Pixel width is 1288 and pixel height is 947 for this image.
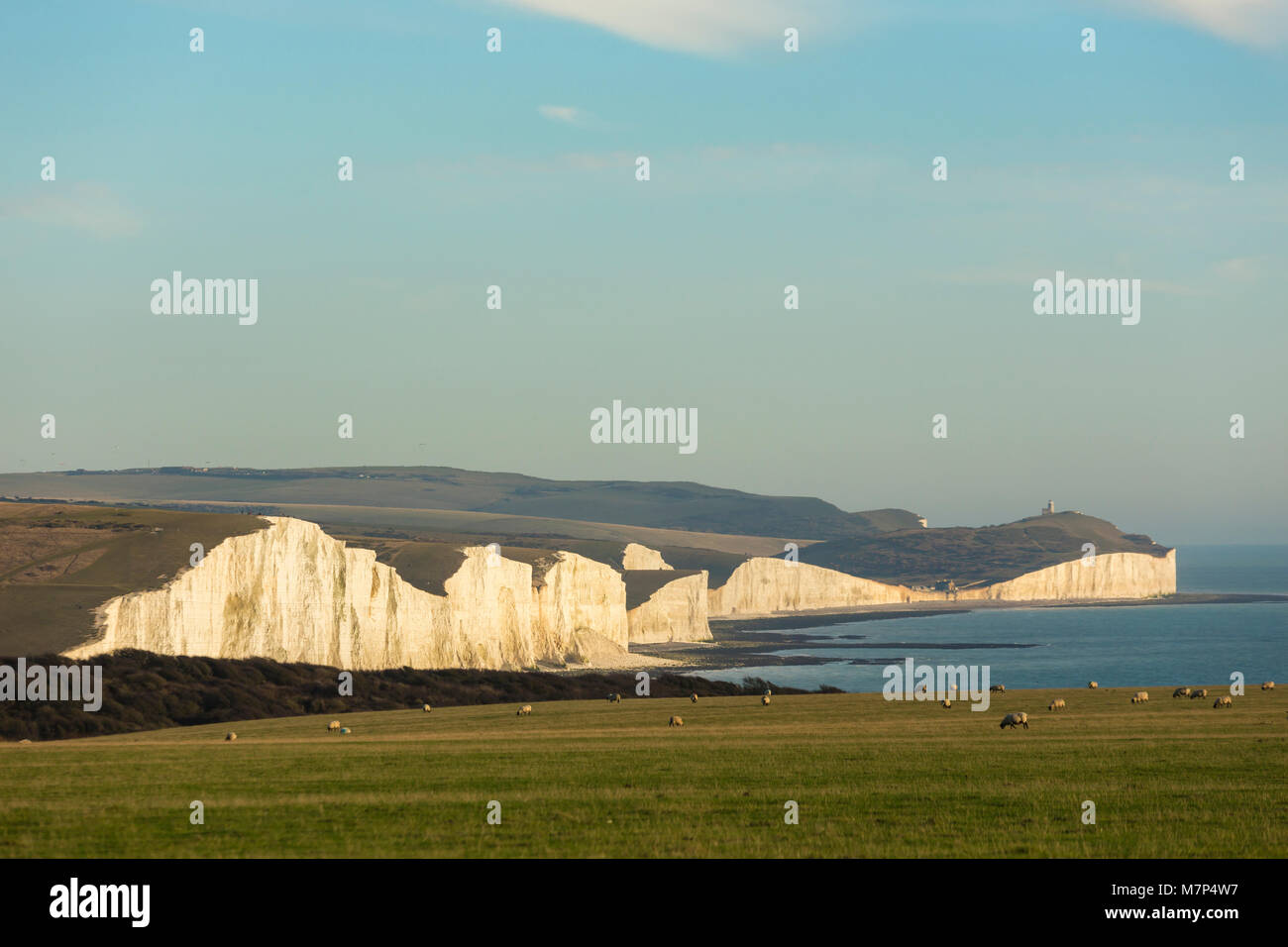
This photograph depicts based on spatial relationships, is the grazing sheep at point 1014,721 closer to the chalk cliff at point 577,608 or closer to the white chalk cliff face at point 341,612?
the white chalk cliff face at point 341,612

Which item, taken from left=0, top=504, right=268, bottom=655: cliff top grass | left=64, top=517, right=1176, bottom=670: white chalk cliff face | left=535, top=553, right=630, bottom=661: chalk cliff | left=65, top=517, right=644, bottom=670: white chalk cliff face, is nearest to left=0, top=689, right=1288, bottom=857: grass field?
left=0, top=504, right=268, bottom=655: cliff top grass

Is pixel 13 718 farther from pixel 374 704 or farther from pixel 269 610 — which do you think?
pixel 269 610

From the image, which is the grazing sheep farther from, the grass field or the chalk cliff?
the chalk cliff

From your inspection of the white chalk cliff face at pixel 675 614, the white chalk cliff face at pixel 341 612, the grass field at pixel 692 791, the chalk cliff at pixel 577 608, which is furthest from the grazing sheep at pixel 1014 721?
the white chalk cliff face at pixel 675 614

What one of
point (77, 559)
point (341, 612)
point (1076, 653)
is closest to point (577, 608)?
point (341, 612)

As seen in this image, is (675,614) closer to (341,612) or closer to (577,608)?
(577,608)
